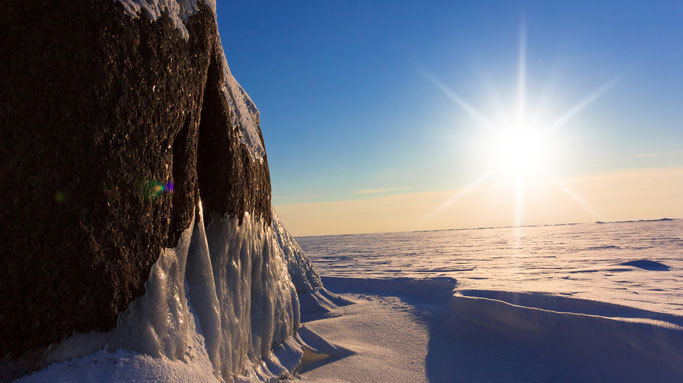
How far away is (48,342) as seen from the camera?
189cm

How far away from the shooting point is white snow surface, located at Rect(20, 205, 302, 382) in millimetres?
2004

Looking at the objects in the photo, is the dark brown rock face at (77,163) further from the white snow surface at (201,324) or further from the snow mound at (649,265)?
the snow mound at (649,265)

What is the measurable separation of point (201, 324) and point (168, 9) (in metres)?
2.35

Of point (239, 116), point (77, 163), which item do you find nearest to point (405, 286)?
point (239, 116)

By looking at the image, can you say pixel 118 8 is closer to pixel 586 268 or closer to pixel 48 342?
pixel 48 342

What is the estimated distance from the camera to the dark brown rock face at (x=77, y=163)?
1794 mm

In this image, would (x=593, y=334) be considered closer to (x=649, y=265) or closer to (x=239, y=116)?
(x=239, y=116)

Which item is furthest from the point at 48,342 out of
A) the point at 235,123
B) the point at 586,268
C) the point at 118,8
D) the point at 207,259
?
the point at 586,268

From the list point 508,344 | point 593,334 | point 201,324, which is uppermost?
point 201,324

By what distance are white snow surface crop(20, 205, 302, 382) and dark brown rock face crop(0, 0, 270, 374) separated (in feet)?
0.40

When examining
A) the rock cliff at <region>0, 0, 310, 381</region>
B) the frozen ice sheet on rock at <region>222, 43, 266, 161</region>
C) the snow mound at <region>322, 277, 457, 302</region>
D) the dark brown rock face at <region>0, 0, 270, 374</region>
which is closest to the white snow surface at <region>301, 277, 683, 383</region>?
the snow mound at <region>322, 277, 457, 302</region>

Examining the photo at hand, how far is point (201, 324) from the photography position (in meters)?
2.86

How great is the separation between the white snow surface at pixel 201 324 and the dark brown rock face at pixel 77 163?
0.12 metres

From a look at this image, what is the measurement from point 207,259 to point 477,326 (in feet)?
18.0
